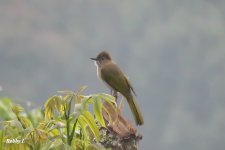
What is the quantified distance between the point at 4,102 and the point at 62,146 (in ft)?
1.71

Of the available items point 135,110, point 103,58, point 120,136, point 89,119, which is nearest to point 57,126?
point 89,119

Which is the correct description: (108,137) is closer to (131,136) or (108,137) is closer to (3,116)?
(131,136)

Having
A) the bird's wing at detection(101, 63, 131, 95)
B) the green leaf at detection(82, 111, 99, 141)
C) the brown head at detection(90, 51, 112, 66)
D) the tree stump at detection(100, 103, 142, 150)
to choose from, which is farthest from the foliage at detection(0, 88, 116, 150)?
the brown head at detection(90, 51, 112, 66)

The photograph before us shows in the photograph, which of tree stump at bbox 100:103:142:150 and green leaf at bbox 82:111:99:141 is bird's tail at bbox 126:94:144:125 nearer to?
tree stump at bbox 100:103:142:150

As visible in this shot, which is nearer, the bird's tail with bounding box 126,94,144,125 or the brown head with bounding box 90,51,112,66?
the bird's tail with bounding box 126,94,144,125

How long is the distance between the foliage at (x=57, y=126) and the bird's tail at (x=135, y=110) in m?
0.81

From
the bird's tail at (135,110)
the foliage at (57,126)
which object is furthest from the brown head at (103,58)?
the foliage at (57,126)

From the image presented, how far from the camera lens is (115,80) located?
3.10m

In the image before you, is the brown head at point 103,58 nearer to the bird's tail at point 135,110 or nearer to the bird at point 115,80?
the bird at point 115,80

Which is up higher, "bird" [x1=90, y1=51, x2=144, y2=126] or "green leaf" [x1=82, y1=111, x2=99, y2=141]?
"bird" [x1=90, y1=51, x2=144, y2=126]

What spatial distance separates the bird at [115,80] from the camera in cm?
269

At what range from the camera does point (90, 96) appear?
5.18ft

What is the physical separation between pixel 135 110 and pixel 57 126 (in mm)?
1165

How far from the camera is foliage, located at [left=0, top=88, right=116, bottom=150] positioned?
1.45m
